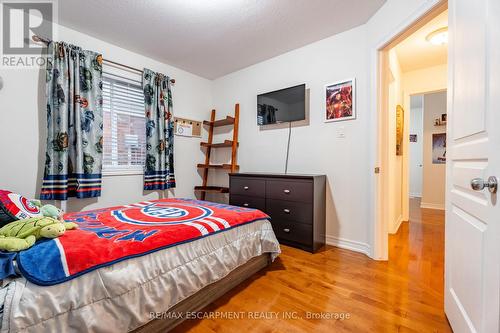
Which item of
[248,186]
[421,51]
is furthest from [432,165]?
[248,186]

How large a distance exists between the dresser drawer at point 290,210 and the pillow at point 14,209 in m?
2.06

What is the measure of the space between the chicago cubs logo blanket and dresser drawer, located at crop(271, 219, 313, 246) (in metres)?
0.68

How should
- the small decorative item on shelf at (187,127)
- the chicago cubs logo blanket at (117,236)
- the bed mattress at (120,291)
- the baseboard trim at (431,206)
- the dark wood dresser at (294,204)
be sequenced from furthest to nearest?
the baseboard trim at (431,206)
the small decorative item on shelf at (187,127)
the dark wood dresser at (294,204)
the chicago cubs logo blanket at (117,236)
the bed mattress at (120,291)

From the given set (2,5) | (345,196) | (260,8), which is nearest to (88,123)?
(2,5)

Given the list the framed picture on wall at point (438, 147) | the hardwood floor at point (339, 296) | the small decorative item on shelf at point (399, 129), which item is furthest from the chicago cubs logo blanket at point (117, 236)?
the framed picture on wall at point (438, 147)

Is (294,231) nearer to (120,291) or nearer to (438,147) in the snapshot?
(120,291)

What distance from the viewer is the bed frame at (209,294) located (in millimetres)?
1169

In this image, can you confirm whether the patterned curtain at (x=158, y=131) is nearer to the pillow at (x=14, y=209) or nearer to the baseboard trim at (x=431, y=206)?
the pillow at (x=14, y=209)

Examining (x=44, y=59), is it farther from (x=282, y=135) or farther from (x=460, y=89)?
(x=460, y=89)

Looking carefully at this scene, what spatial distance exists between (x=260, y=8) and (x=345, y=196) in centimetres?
214

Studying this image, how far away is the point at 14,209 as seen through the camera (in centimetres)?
137

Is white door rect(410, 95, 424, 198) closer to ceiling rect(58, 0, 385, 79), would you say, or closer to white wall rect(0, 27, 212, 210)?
ceiling rect(58, 0, 385, 79)

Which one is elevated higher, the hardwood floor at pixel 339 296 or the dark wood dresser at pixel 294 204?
the dark wood dresser at pixel 294 204

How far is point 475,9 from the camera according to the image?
1.02 m
